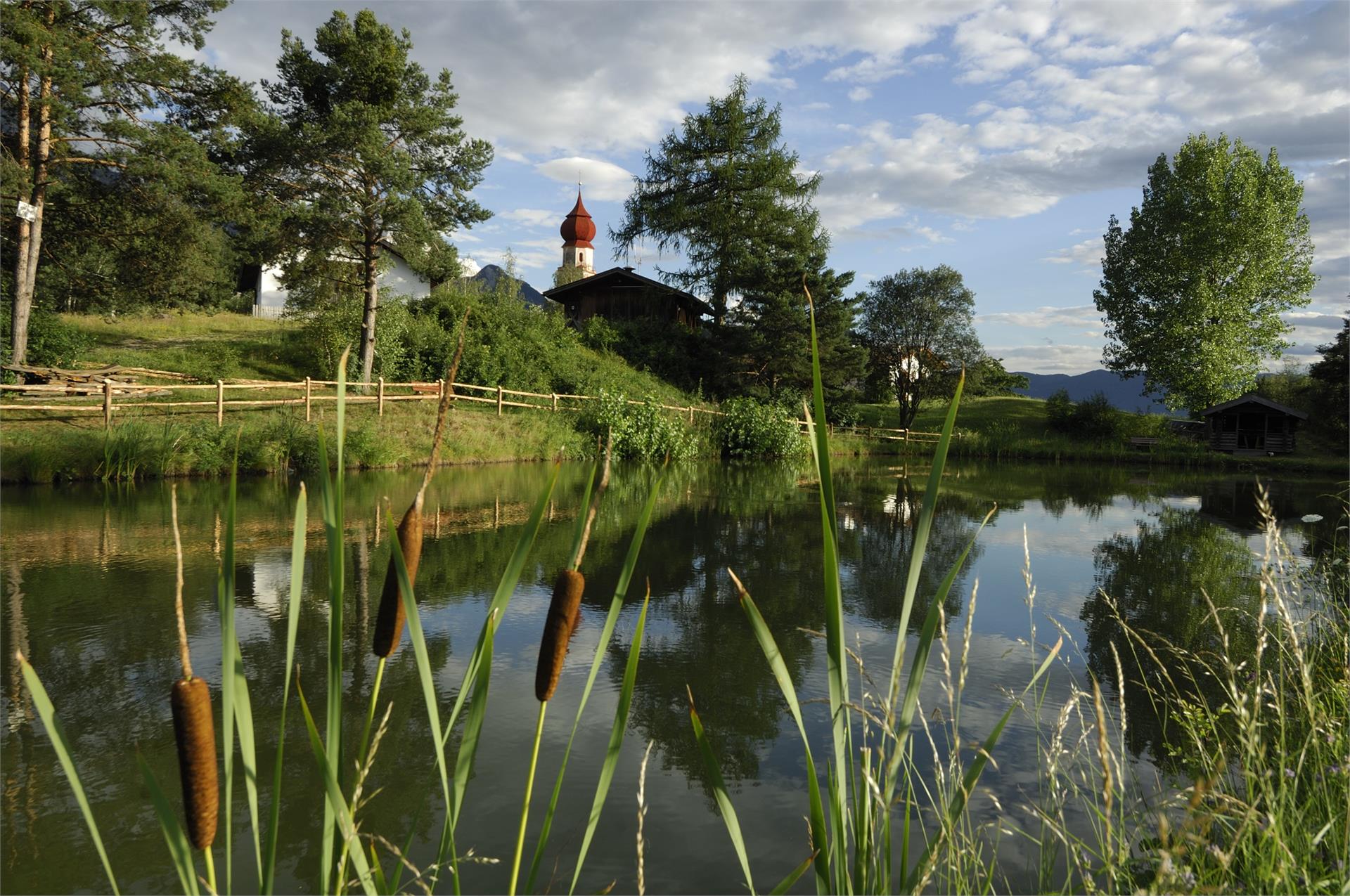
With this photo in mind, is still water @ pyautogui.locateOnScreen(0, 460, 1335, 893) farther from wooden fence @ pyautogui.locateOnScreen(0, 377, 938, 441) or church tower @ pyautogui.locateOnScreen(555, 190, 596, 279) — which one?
church tower @ pyautogui.locateOnScreen(555, 190, 596, 279)

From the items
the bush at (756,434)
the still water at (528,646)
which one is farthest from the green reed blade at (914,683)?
the bush at (756,434)

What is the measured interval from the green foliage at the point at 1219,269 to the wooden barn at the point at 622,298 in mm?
20122

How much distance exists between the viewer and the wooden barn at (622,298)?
123ft

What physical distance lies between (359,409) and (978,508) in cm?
1407

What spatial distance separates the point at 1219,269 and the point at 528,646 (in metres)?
37.9

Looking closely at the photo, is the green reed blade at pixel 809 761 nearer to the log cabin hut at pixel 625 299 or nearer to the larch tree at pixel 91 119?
the larch tree at pixel 91 119

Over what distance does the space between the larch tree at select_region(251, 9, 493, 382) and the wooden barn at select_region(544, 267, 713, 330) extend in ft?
47.7

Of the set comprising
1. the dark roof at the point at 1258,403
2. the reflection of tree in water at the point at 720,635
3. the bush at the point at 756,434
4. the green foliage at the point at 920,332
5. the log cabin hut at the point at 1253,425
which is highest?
the green foliage at the point at 920,332

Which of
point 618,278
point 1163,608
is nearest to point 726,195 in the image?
point 618,278

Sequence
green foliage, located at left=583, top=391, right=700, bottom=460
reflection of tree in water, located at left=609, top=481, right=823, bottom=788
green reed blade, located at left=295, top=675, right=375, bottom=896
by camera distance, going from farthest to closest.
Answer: green foliage, located at left=583, top=391, right=700, bottom=460, reflection of tree in water, located at left=609, top=481, right=823, bottom=788, green reed blade, located at left=295, top=675, right=375, bottom=896

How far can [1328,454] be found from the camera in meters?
30.6

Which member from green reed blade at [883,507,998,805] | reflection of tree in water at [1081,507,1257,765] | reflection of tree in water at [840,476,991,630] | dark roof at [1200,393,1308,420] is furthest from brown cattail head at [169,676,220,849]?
dark roof at [1200,393,1308,420]

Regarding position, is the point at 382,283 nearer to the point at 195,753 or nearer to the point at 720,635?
the point at 720,635

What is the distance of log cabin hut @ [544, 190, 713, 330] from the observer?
37344 millimetres
